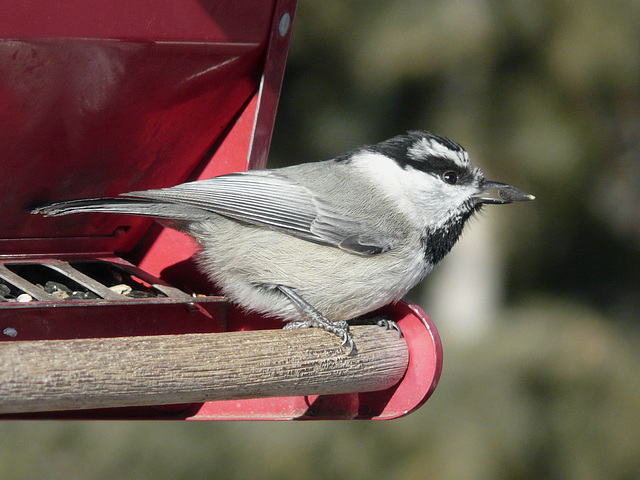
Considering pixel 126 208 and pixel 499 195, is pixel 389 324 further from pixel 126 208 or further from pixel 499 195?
pixel 126 208

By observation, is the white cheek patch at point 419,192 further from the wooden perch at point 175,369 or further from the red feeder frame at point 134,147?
the wooden perch at point 175,369

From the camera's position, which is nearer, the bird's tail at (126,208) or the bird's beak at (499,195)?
the bird's tail at (126,208)

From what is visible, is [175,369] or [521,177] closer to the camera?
[175,369]

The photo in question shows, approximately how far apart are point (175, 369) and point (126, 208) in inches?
32.7

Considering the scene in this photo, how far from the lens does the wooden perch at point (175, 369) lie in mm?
1732

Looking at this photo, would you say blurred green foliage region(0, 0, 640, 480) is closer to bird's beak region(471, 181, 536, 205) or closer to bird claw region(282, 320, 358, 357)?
bird claw region(282, 320, 358, 357)

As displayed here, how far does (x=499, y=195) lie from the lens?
2.91m

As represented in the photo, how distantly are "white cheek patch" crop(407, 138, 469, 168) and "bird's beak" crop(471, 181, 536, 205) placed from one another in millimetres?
116

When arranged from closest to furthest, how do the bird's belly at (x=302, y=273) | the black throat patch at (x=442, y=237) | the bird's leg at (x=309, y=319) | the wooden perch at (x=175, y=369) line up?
the wooden perch at (x=175, y=369), the bird's leg at (x=309, y=319), the bird's belly at (x=302, y=273), the black throat patch at (x=442, y=237)

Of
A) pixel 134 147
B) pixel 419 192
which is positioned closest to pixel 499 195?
pixel 419 192

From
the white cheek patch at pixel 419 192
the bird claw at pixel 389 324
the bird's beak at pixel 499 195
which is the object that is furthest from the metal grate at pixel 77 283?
the bird's beak at pixel 499 195

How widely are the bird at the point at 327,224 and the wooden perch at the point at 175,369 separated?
0.25 m

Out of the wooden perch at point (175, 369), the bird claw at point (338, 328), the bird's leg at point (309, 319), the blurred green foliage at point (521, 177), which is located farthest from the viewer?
the blurred green foliage at point (521, 177)

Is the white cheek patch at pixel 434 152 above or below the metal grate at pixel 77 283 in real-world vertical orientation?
above
